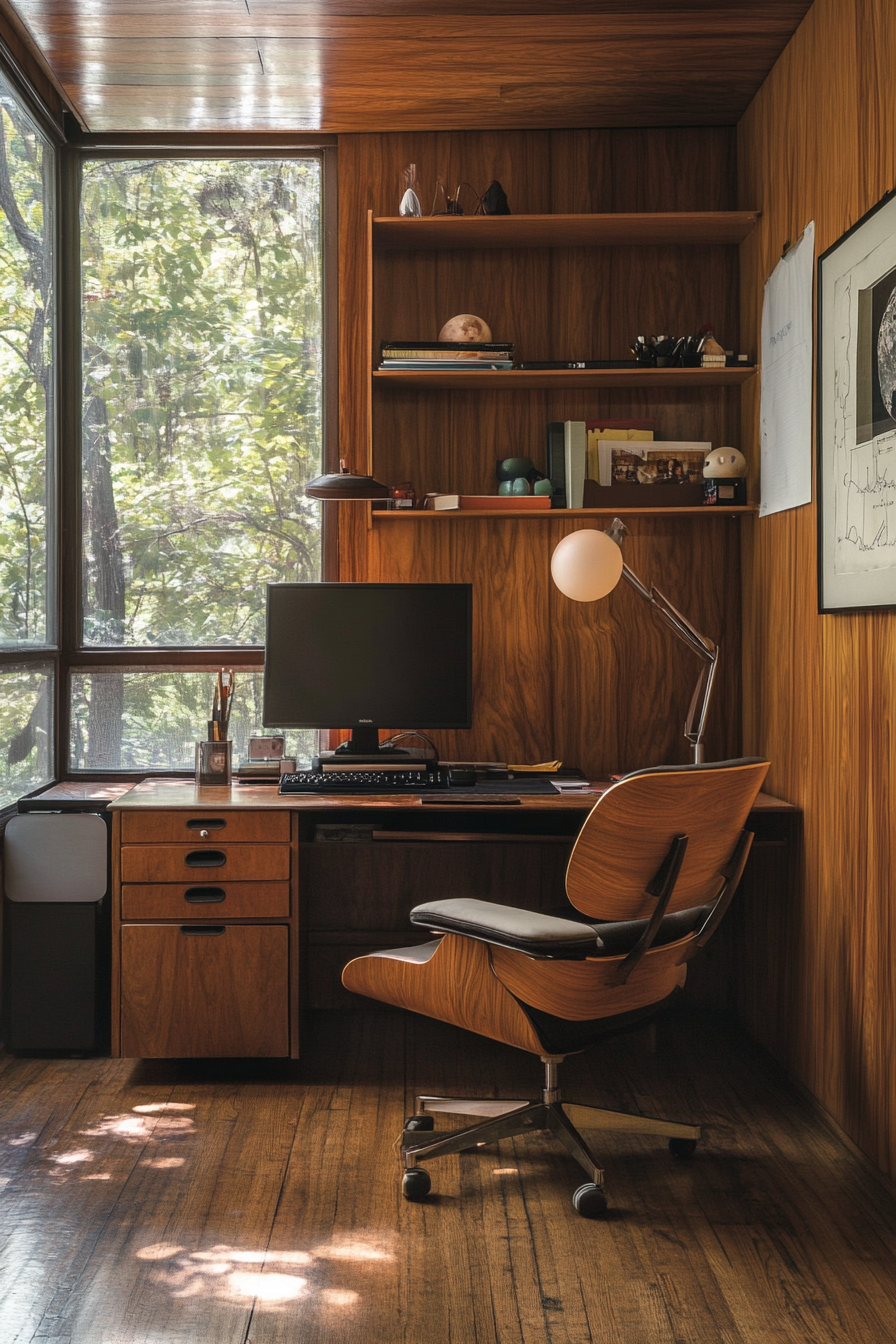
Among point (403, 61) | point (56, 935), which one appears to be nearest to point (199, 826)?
point (56, 935)

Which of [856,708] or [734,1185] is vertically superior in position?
[856,708]

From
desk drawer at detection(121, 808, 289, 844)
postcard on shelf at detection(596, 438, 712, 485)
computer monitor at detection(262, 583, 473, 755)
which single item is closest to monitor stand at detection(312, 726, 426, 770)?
computer monitor at detection(262, 583, 473, 755)

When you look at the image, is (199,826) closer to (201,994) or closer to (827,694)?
(201,994)

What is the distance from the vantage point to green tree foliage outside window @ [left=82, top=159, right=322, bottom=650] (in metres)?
3.43

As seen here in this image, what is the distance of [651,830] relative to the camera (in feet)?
6.75

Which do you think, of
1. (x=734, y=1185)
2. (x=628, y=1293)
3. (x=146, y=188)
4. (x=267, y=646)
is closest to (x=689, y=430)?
(x=267, y=646)

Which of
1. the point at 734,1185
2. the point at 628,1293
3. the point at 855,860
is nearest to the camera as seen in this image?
the point at 628,1293

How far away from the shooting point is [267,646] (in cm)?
313

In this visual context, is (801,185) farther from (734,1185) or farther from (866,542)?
(734,1185)

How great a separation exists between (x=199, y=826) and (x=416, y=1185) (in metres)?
1.02

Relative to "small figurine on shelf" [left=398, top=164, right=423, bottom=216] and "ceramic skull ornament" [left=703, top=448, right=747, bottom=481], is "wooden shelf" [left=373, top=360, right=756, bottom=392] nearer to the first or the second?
"ceramic skull ornament" [left=703, top=448, right=747, bottom=481]

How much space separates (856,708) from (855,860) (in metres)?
0.34

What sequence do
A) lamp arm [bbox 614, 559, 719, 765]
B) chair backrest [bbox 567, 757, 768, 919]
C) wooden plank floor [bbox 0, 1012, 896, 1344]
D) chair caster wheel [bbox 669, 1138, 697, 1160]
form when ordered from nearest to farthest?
wooden plank floor [bbox 0, 1012, 896, 1344], chair backrest [bbox 567, 757, 768, 919], chair caster wheel [bbox 669, 1138, 697, 1160], lamp arm [bbox 614, 559, 719, 765]

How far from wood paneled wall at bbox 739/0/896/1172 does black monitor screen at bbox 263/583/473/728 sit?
873 millimetres
